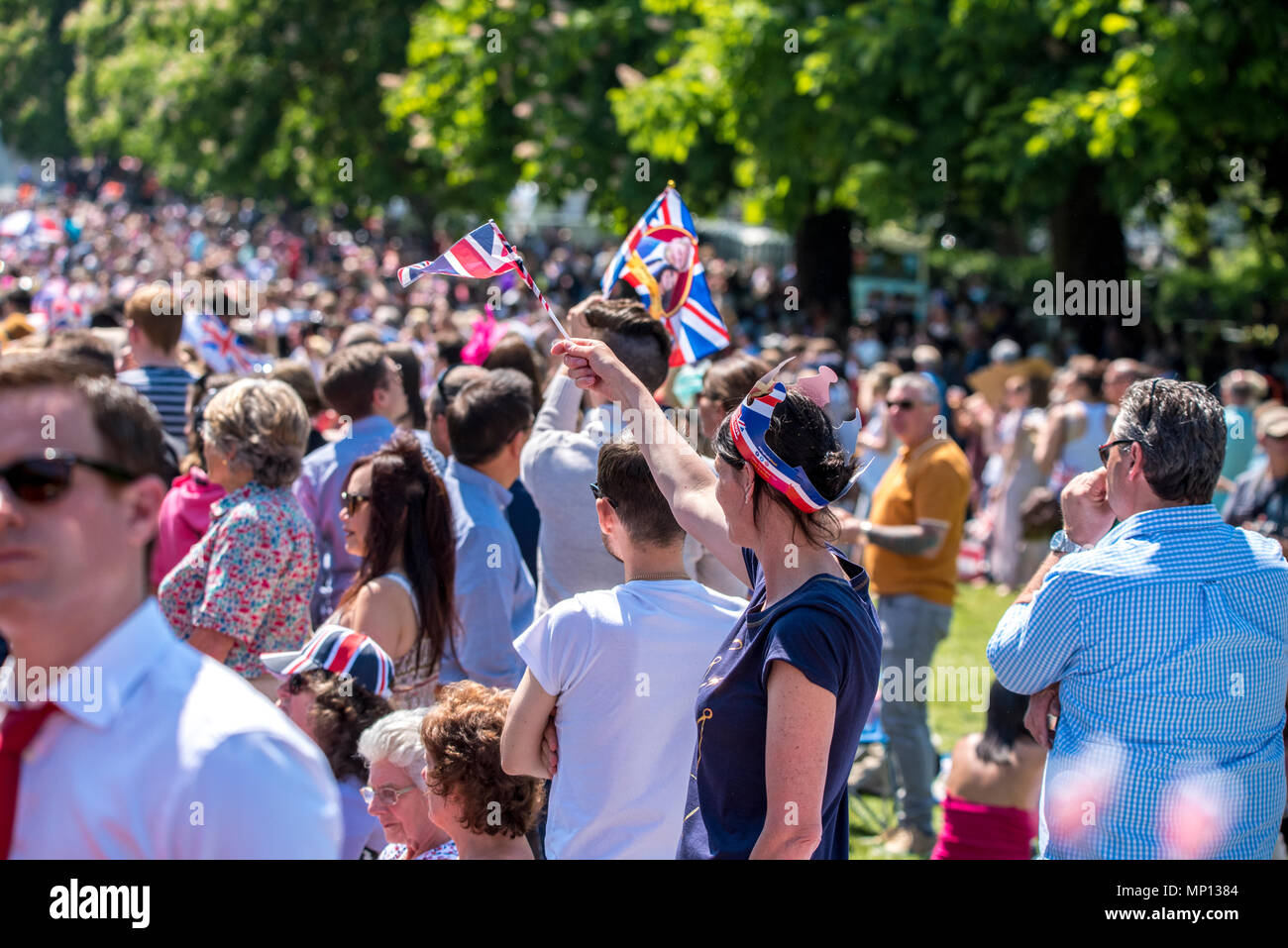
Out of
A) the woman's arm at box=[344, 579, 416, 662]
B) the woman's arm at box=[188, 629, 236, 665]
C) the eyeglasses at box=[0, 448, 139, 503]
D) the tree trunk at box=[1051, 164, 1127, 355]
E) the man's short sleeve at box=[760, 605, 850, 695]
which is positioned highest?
the tree trunk at box=[1051, 164, 1127, 355]

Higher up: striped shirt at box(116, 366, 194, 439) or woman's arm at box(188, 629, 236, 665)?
striped shirt at box(116, 366, 194, 439)

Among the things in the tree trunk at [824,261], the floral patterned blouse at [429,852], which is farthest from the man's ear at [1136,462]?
the tree trunk at [824,261]

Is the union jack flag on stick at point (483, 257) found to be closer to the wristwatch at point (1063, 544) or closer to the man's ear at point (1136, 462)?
the wristwatch at point (1063, 544)

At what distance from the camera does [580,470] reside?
4184 mm

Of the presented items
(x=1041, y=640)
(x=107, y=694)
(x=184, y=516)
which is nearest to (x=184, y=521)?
(x=184, y=516)

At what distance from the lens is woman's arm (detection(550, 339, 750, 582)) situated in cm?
308

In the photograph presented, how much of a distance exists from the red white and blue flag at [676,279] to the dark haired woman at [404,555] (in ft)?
4.22

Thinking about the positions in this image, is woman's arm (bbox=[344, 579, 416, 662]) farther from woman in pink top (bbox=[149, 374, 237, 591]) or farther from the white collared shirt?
the white collared shirt

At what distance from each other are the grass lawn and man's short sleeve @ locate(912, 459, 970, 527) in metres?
0.70

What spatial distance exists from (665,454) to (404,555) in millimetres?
1271

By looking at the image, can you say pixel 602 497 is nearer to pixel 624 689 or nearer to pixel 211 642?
pixel 624 689

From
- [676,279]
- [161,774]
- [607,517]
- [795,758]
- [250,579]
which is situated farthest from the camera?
[676,279]

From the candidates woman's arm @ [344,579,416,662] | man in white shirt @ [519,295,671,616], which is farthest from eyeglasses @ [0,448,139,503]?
man in white shirt @ [519,295,671,616]

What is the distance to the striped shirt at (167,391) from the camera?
5977mm
